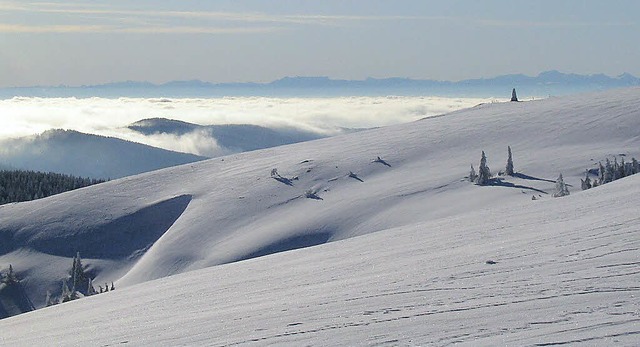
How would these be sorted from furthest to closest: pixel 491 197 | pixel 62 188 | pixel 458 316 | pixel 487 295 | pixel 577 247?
pixel 62 188 < pixel 491 197 < pixel 577 247 < pixel 487 295 < pixel 458 316

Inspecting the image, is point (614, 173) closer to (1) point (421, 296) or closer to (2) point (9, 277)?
(1) point (421, 296)

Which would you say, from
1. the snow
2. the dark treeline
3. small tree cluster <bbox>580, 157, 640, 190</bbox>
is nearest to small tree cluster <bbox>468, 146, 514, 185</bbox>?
the snow

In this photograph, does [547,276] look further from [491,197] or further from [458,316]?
[491,197]

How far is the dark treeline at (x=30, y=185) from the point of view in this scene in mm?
70250

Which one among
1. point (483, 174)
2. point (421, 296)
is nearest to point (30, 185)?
point (483, 174)

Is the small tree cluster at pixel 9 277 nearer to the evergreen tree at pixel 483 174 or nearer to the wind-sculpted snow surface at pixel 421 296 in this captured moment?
the evergreen tree at pixel 483 174

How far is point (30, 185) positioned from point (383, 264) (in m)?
68.0

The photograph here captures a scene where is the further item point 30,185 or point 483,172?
point 30,185

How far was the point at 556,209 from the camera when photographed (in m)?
16.0

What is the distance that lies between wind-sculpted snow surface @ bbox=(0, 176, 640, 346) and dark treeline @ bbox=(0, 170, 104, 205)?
189 feet

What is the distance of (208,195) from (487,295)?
127ft

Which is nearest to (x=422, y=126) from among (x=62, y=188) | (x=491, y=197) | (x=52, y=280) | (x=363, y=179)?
(x=363, y=179)

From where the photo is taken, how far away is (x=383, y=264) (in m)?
12.7

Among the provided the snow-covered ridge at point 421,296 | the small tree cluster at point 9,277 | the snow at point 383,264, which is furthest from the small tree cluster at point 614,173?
the small tree cluster at point 9,277
